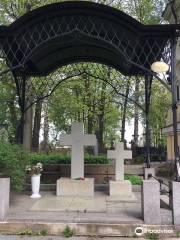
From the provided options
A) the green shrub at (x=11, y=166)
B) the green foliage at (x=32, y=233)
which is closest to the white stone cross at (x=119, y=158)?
the green shrub at (x=11, y=166)

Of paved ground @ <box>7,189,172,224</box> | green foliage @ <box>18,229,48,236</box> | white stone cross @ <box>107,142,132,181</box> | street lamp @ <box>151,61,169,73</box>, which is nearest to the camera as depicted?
green foliage @ <box>18,229,48,236</box>

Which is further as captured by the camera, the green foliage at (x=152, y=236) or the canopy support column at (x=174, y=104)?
the canopy support column at (x=174, y=104)

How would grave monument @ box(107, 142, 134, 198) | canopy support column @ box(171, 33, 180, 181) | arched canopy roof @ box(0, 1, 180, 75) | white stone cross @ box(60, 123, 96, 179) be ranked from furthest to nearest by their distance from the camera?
1. white stone cross @ box(60, 123, 96, 179)
2. grave monument @ box(107, 142, 134, 198)
3. arched canopy roof @ box(0, 1, 180, 75)
4. canopy support column @ box(171, 33, 180, 181)

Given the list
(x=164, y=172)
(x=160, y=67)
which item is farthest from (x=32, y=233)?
(x=164, y=172)

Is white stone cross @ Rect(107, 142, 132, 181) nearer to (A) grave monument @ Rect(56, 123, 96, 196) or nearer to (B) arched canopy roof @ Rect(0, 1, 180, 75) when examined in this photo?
(A) grave monument @ Rect(56, 123, 96, 196)

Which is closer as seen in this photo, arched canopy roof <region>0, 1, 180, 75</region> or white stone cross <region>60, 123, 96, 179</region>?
arched canopy roof <region>0, 1, 180, 75</region>

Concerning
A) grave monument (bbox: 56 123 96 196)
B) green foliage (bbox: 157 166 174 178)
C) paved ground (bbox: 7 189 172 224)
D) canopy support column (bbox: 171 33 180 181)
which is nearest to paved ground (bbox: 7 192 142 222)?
paved ground (bbox: 7 189 172 224)

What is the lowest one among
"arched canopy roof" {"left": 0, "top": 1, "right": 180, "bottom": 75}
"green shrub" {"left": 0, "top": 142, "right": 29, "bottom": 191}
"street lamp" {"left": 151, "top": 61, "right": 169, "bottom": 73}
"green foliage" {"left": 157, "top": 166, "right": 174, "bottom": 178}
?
"green foliage" {"left": 157, "top": 166, "right": 174, "bottom": 178}

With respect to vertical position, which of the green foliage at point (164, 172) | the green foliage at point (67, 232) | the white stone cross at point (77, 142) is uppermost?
the white stone cross at point (77, 142)

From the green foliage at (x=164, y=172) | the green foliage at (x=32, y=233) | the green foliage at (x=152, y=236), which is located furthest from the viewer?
the green foliage at (x=164, y=172)

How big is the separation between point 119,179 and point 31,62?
15.7 feet

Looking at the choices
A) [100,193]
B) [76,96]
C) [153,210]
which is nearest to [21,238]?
[153,210]

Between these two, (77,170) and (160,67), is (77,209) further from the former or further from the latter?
(160,67)

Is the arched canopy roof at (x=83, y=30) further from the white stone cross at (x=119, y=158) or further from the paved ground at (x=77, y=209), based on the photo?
the paved ground at (x=77, y=209)
